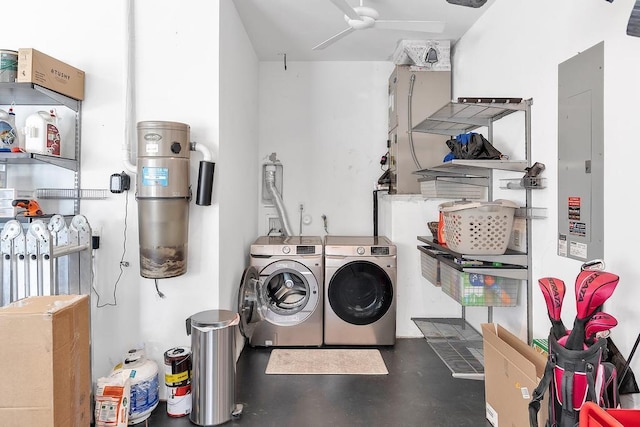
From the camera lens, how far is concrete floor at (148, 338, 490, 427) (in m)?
2.02

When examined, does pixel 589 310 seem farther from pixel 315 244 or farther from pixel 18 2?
pixel 18 2

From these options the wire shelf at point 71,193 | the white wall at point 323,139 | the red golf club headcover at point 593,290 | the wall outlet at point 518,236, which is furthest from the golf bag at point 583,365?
the white wall at point 323,139

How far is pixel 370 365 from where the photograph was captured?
8.77ft

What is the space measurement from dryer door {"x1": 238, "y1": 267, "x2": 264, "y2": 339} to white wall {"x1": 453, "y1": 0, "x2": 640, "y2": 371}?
1.92 meters

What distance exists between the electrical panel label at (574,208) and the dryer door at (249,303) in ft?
6.87

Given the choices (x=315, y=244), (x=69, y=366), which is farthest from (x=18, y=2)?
(x=315, y=244)

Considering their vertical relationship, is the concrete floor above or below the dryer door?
below

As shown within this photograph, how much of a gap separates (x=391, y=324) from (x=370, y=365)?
0.43 metres

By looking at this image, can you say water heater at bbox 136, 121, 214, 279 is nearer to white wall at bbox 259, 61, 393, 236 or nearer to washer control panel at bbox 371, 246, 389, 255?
washer control panel at bbox 371, 246, 389, 255

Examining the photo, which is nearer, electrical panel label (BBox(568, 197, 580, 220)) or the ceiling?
electrical panel label (BBox(568, 197, 580, 220))

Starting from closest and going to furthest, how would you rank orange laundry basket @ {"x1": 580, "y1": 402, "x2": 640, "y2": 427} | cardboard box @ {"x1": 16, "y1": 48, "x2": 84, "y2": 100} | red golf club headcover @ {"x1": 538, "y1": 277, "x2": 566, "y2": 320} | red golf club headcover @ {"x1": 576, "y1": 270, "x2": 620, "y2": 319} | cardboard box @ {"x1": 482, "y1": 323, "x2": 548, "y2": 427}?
orange laundry basket @ {"x1": 580, "y1": 402, "x2": 640, "y2": 427}, red golf club headcover @ {"x1": 576, "y1": 270, "x2": 620, "y2": 319}, red golf club headcover @ {"x1": 538, "y1": 277, "x2": 566, "y2": 320}, cardboard box @ {"x1": 482, "y1": 323, "x2": 548, "y2": 427}, cardboard box @ {"x1": 16, "y1": 48, "x2": 84, "y2": 100}

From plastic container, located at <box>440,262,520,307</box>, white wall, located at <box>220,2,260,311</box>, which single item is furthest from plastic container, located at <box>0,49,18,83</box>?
plastic container, located at <box>440,262,520,307</box>

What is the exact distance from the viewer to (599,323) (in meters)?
1.30

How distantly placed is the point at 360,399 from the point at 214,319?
→ 3.34 ft
